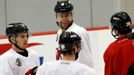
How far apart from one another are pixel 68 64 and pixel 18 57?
133 centimetres

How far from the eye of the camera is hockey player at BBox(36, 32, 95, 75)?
9.80 ft


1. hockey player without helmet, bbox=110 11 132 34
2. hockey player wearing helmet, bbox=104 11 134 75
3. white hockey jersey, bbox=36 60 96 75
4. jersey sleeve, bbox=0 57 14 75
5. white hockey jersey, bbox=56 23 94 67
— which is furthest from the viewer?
white hockey jersey, bbox=56 23 94 67

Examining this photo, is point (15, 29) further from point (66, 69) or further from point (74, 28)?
point (66, 69)

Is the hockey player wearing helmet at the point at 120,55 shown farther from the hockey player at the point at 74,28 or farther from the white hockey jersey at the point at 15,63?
the white hockey jersey at the point at 15,63

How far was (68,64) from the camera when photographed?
3002 mm

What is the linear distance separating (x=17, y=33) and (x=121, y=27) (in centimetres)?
107

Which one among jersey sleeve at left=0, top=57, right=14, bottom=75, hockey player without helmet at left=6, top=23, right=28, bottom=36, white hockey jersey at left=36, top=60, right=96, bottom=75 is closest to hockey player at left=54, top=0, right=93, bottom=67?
hockey player without helmet at left=6, top=23, right=28, bottom=36

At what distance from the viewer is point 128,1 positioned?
752 cm

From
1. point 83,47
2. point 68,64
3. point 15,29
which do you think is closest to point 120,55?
point 83,47

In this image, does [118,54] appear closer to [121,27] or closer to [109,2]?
[121,27]

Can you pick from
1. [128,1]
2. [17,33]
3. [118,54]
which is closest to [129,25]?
[118,54]

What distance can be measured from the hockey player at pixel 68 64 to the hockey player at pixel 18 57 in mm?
1041

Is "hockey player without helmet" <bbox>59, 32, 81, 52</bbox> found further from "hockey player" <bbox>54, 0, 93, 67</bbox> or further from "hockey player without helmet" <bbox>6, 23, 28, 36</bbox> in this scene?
"hockey player without helmet" <bbox>6, 23, 28, 36</bbox>

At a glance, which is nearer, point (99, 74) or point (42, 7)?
point (99, 74)
